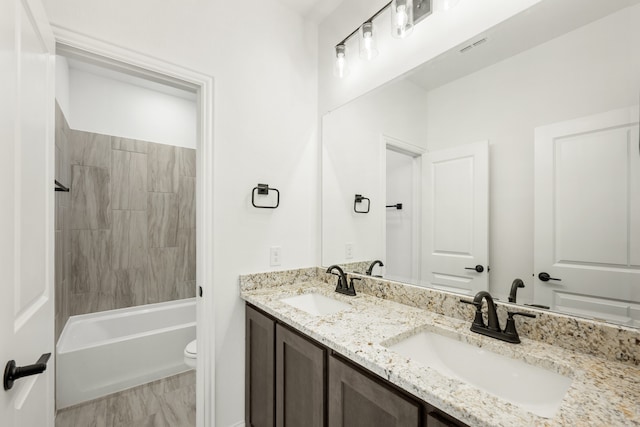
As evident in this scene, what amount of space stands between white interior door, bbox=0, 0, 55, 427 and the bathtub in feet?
3.80

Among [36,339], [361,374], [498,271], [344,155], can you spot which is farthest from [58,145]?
[498,271]

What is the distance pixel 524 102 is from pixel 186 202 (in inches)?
120

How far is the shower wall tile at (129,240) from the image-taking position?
2682 mm

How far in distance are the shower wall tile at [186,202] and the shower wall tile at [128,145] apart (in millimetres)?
465

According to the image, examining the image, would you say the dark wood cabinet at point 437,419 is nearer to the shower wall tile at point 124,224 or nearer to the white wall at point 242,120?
the white wall at point 242,120

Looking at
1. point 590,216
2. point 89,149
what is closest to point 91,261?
point 89,149

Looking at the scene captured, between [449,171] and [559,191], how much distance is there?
16.4 inches

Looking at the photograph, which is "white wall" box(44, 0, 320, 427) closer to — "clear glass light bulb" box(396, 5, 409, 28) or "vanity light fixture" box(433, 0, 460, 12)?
"clear glass light bulb" box(396, 5, 409, 28)

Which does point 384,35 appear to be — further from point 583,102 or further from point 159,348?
point 159,348

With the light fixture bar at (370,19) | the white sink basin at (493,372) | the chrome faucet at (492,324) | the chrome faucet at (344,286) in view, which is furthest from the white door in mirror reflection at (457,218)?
the light fixture bar at (370,19)

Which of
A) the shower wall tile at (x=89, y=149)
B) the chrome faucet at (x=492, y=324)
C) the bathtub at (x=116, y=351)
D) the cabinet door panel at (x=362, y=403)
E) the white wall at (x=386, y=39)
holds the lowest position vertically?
the bathtub at (x=116, y=351)

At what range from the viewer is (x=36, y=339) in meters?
0.88

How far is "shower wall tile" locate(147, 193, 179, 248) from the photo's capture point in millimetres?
2881

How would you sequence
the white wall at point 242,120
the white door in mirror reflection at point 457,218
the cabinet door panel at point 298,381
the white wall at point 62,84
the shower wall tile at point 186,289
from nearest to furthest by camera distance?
the cabinet door panel at point 298,381, the white door in mirror reflection at point 457,218, the white wall at point 242,120, the white wall at point 62,84, the shower wall tile at point 186,289
